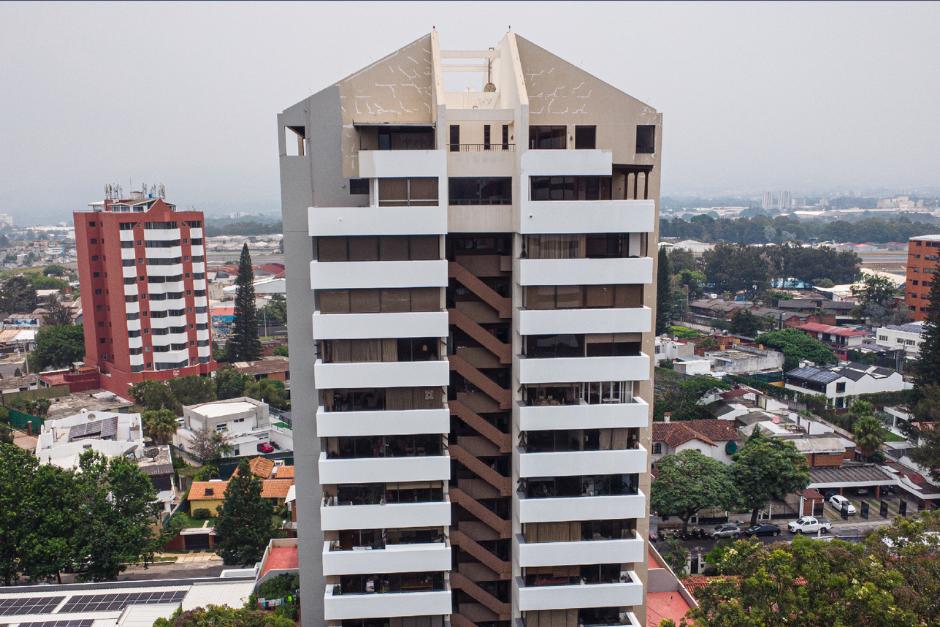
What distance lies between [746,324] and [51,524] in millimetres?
56920

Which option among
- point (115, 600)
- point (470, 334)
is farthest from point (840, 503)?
point (115, 600)

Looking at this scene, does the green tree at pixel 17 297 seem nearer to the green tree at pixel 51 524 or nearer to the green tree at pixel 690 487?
the green tree at pixel 51 524

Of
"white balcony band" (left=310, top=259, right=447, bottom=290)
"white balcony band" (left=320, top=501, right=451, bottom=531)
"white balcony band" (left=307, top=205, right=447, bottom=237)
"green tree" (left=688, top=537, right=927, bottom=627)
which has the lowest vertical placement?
"green tree" (left=688, top=537, right=927, bottom=627)

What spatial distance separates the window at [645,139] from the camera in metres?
15.6

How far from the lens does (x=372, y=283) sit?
1439 cm

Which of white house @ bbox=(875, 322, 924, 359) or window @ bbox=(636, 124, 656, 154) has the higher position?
window @ bbox=(636, 124, 656, 154)

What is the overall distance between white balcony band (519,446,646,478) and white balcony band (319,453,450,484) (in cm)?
180

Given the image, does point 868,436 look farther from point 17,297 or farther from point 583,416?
point 17,297

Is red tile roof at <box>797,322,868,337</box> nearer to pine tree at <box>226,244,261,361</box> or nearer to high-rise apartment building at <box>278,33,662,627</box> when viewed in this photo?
pine tree at <box>226,244,261,361</box>

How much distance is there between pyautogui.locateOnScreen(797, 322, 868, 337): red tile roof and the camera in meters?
58.7

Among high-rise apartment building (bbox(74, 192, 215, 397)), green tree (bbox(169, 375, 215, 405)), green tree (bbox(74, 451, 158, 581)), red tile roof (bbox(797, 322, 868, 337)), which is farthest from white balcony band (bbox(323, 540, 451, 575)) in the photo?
red tile roof (bbox(797, 322, 868, 337))

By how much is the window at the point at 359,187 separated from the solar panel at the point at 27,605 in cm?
1399

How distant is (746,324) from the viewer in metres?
63.8

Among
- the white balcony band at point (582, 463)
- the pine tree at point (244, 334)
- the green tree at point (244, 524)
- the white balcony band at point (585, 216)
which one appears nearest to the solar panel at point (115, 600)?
the green tree at point (244, 524)
